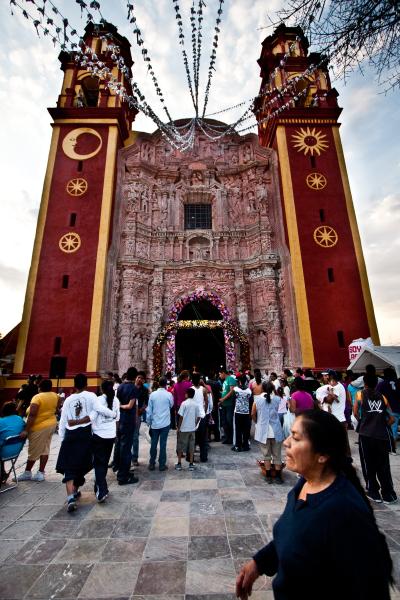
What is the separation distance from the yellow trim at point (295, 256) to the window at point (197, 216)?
4814 millimetres

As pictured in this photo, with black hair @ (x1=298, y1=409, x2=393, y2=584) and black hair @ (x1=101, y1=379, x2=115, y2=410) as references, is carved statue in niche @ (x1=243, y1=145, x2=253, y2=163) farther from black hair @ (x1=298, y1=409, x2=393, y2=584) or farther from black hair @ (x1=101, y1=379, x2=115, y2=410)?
black hair @ (x1=298, y1=409, x2=393, y2=584)

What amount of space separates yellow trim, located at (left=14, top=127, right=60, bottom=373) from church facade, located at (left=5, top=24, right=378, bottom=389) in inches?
2.0

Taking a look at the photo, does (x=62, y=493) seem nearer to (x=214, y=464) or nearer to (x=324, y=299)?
(x=214, y=464)

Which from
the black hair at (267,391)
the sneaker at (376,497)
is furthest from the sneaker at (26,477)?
the sneaker at (376,497)

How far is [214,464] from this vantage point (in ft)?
18.2

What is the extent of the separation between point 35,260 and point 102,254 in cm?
315

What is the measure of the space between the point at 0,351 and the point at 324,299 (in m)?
16.0

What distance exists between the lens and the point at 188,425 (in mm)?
5445

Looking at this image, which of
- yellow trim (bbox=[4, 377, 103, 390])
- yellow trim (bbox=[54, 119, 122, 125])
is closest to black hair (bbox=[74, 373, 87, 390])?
yellow trim (bbox=[4, 377, 103, 390])

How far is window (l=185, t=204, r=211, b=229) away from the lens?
17688mm

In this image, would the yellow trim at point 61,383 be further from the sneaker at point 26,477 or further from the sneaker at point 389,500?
A: the sneaker at point 389,500

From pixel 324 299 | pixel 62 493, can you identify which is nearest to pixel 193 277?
pixel 324 299

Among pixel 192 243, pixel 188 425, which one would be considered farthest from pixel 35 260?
pixel 188 425

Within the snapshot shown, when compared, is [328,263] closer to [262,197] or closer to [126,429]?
[262,197]
